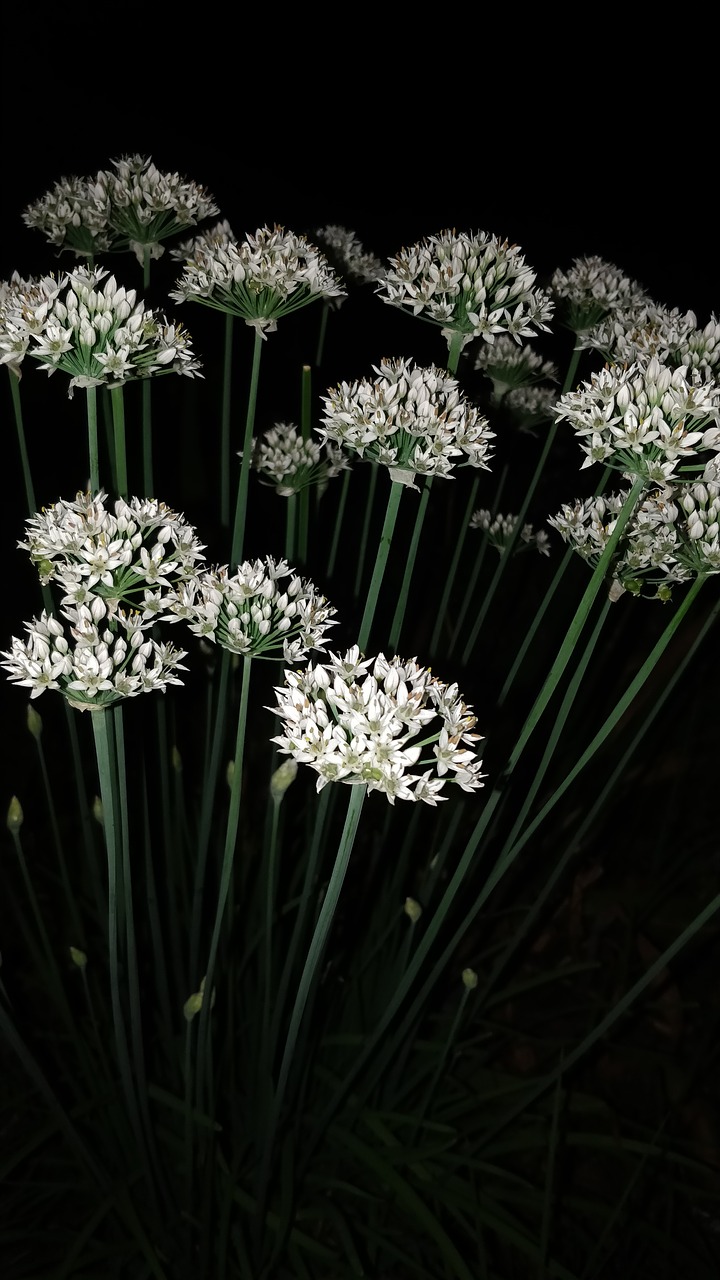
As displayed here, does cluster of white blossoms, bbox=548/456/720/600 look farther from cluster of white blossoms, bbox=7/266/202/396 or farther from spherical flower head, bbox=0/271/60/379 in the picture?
spherical flower head, bbox=0/271/60/379

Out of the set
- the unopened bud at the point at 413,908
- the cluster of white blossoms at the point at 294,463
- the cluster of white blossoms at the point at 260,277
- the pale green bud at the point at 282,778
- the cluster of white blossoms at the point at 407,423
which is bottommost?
the unopened bud at the point at 413,908

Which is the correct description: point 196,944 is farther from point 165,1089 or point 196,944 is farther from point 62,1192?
point 62,1192

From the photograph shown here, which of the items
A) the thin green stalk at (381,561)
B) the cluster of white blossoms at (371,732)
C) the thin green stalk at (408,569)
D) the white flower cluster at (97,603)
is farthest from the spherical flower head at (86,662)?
the thin green stalk at (408,569)

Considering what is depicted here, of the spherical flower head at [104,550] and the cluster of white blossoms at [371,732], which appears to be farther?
the spherical flower head at [104,550]

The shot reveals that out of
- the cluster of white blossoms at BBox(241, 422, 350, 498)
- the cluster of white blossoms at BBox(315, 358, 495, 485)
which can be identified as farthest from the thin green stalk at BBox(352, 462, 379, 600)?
the cluster of white blossoms at BBox(315, 358, 495, 485)

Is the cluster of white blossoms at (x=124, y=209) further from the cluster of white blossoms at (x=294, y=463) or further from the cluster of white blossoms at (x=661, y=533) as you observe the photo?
the cluster of white blossoms at (x=661, y=533)

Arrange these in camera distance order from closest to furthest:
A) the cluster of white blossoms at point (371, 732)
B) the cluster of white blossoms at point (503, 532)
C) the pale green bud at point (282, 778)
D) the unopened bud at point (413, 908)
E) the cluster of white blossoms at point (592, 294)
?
1. the cluster of white blossoms at point (371, 732)
2. the pale green bud at point (282, 778)
3. the unopened bud at point (413, 908)
4. the cluster of white blossoms at point (592, 294)
5. the cluster of white blossoms at point (503, 532)

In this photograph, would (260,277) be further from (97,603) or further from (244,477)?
(97,603)

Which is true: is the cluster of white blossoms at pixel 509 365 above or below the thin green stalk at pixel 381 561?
above
